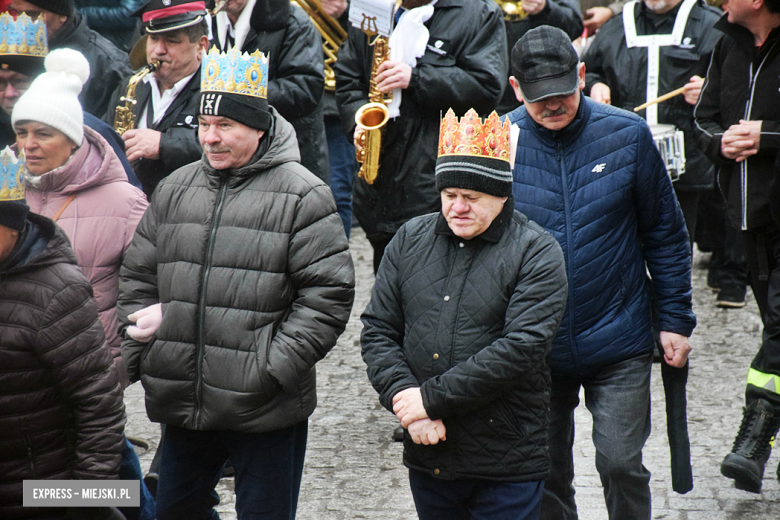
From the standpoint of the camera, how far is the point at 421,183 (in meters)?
5.80

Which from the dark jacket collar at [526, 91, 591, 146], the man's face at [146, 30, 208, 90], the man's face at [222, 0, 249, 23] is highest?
the man's face at [222, 0, 249, 23]

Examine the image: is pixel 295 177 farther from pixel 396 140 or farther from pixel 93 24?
pixel 93 24

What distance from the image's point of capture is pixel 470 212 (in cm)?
372

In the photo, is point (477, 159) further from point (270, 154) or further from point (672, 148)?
point (672, 148)

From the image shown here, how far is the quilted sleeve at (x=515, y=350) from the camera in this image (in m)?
3.57

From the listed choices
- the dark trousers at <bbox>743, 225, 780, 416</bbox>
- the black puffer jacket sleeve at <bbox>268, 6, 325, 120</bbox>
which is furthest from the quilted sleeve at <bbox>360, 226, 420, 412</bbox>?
the black puffer jacket sleeve at <bbox>268, 6, 325, 120</bbox>

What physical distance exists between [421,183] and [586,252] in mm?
1733

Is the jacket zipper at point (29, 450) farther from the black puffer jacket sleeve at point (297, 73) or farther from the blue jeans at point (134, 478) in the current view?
the black puffer jacket sleeve at point (297, 73)

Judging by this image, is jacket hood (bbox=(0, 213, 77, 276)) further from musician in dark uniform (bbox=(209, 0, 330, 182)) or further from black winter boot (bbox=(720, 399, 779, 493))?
black winter boot (bbox=(720, 399, 779, 493))

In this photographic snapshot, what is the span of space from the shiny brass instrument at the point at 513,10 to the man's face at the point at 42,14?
3230mm

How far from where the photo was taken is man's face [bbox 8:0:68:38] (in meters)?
6.27

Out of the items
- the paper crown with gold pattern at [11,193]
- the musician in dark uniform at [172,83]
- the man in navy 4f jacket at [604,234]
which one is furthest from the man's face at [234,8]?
the paper crown with gold pattern at [11,193]

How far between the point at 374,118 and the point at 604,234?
195 centimetres

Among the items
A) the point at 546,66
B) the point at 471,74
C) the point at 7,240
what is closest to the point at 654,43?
the point at 471,74
